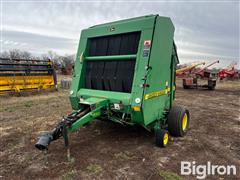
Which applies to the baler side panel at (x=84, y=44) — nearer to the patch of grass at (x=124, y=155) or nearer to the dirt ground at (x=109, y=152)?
the dirt ground at (x=109, y=152)

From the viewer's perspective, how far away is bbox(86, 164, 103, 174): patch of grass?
2779 mm

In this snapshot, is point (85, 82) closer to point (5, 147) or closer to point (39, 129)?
point (39, 129)

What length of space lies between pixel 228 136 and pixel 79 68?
399 cm

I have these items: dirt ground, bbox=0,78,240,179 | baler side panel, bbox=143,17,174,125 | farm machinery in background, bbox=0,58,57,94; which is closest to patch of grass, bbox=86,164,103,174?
dirt ground, bbox=0,78,240,179

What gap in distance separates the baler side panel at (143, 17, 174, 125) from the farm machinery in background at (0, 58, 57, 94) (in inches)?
316

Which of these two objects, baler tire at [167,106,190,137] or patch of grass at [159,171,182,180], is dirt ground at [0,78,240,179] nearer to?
patch of grass at [159,171,182,180]

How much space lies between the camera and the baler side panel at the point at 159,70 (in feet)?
10.9

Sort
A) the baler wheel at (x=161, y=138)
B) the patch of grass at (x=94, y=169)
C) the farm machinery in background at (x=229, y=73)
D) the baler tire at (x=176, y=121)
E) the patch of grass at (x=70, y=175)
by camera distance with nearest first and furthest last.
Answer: the patch of grass at (x=70, y=175) → the patch of grass at (x=94, y=169) → the baler wheel at (x=161, y=138) → the baler tire at (x=176, y=121) → the farm machinery in background at (x=229, y=73)

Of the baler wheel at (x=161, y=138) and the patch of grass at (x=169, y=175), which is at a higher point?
the baler wheel at (x=161, y=138)

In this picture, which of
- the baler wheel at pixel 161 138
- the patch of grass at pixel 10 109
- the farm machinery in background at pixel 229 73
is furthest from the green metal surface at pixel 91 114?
the farm machinery in background at pixel 229 73

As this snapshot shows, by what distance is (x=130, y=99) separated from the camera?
3279 mm

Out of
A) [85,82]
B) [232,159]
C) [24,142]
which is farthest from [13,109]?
[232,159]

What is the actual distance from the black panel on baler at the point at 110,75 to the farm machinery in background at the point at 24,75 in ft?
22.0

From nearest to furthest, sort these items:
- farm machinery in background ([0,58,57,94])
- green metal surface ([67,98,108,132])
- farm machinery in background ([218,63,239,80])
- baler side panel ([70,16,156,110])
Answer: green metal surface ([67,98,108,132]) < baler side panel ([70,16,156,110]) < farm machinery in background ([0,58,57,94]) < farm machinery in background ([218,63,239,80])
